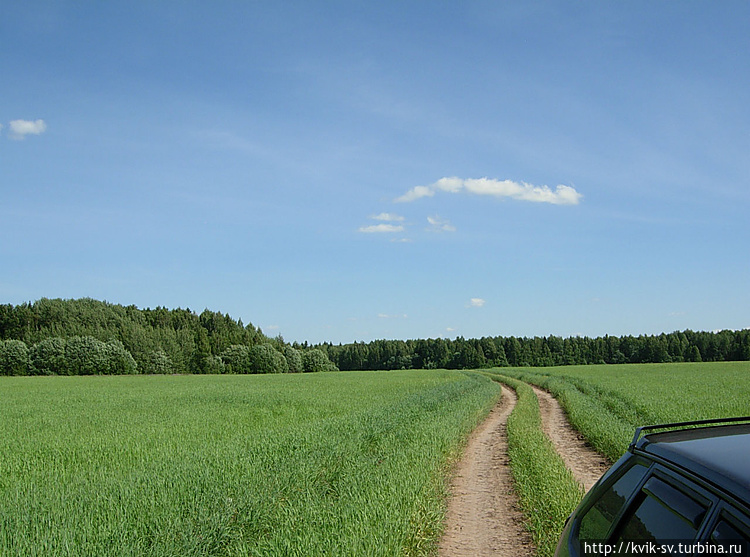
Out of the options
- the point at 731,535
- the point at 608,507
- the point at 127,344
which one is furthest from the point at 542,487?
the point at 127,344

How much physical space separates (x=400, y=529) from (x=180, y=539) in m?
2.62

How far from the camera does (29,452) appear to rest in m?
14.3

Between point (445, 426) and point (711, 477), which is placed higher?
point (711, 477)

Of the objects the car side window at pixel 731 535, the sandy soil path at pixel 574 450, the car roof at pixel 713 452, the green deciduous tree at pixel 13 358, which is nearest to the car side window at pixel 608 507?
the car roof at pixel 713 452

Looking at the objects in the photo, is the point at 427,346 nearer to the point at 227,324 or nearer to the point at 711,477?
the point at 227,324

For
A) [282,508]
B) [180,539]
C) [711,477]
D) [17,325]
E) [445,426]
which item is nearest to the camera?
[711,477]

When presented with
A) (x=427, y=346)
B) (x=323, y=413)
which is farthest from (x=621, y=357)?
(x=323, y=413)

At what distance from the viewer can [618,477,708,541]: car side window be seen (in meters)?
2.35

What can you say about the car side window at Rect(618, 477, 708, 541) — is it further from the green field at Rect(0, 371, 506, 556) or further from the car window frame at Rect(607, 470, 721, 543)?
the green field at Rect(0, 371, 506, 556)

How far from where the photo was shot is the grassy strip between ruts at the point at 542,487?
7.08 meters

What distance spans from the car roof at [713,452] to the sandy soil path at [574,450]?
6.16m

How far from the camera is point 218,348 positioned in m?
107

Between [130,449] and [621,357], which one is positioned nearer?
[130,449]

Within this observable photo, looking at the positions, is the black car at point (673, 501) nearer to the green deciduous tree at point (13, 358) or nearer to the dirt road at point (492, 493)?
the dirt road at point (492, 493)
